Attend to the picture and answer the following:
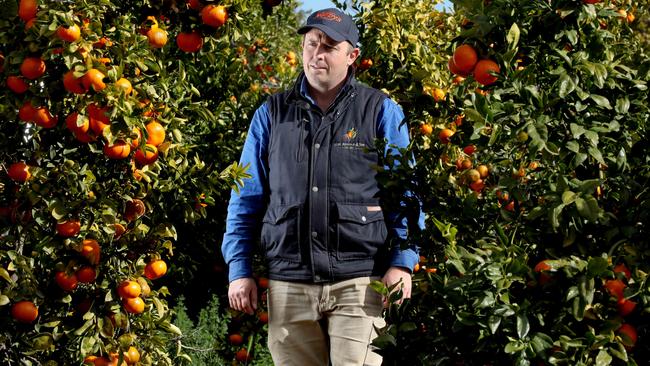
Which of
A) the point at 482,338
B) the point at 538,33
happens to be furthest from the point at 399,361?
the point at 538,33

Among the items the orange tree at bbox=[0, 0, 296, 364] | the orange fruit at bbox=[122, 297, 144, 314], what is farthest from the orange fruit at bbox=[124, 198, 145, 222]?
the orange fruit at bbox=[122, 297, 144, 314]

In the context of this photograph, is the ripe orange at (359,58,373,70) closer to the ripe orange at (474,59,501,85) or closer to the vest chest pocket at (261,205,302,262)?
the vest chest pocket at (261,205,302,262)

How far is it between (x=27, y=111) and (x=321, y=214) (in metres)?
1.13

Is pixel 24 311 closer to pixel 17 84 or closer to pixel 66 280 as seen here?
pixel 66 280

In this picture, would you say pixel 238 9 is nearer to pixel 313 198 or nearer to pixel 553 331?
pixel 313 198

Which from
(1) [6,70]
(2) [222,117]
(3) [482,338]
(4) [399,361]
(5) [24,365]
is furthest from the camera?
(2) [222,117]

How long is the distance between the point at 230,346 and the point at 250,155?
10.1 feet

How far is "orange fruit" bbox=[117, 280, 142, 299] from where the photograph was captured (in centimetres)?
378

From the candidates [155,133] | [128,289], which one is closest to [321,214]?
[155,133]

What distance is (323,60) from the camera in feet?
12.2

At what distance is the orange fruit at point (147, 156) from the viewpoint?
3.63 meters

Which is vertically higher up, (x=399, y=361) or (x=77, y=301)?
(x=399, y=361)

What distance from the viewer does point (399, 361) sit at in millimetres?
2723

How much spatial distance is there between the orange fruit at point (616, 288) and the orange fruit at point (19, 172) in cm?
217
